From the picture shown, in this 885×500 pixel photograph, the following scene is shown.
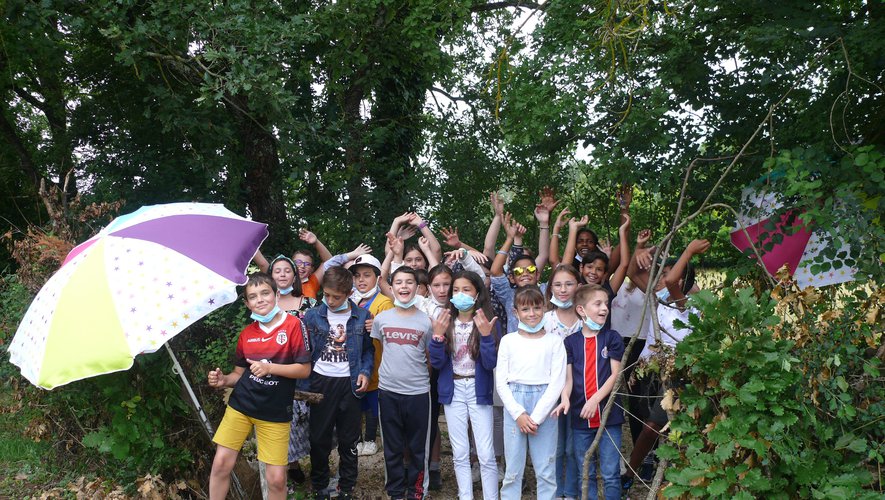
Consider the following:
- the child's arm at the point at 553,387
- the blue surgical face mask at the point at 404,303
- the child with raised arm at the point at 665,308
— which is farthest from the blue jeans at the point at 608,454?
the blue surgical face mask at the point at 404,303

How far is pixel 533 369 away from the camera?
4.63 meters

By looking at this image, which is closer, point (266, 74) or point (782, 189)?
point (782, 189)

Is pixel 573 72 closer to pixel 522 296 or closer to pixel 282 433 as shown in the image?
pixel 522 296

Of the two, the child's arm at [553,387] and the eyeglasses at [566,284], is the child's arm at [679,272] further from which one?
the child's arm at [553,387]

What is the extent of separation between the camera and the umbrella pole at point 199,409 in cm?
435

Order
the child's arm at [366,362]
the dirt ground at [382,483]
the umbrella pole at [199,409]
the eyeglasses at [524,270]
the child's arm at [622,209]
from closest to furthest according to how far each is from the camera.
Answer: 1. the umbrella pole at [199,409]
2. the child's arm at [366,362]
3. the dirt ground at [382,483]
4. the eyeglasses at [524,270]
5. the child's arm at [622,209]

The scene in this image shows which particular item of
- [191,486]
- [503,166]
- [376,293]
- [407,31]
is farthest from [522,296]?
[503,166]

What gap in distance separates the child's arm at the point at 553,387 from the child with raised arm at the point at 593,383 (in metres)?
0.06

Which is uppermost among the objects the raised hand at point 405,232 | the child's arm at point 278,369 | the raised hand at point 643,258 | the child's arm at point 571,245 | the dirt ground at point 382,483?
the raised hand at point 405,232

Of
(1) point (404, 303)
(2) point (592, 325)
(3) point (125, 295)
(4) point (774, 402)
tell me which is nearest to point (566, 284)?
(2) point (592, 325)

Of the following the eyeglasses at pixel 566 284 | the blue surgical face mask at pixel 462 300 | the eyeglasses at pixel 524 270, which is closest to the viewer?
the blue surgical face mask at pixel 462 300

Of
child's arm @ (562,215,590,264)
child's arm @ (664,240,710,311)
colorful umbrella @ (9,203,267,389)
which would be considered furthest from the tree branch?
colorful umbrella @ (9,203,267,389)

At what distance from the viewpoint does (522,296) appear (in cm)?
468

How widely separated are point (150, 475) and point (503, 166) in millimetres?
6081
